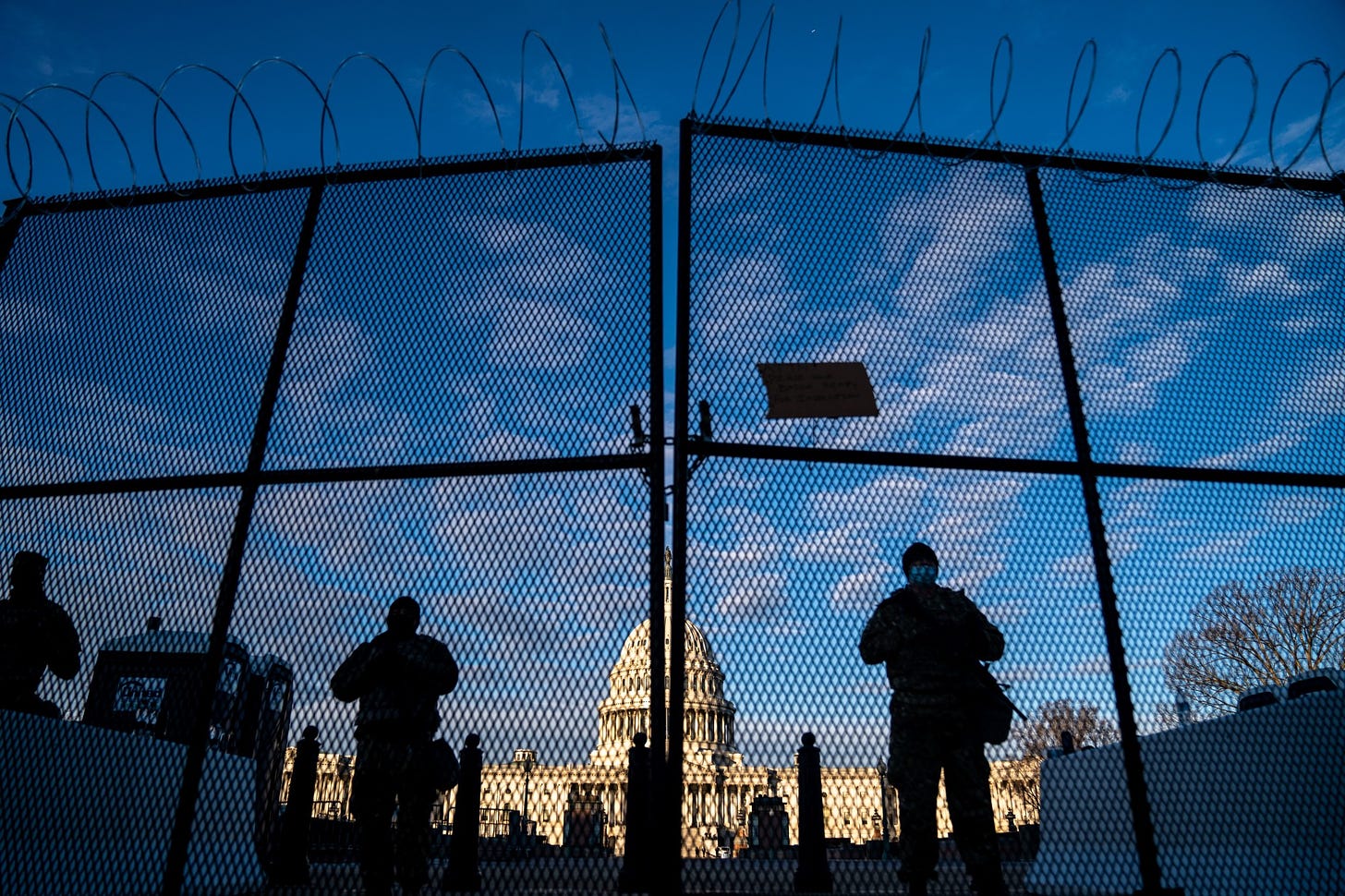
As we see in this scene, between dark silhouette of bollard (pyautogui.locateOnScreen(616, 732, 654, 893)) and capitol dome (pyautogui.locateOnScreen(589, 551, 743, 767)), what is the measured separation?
0.17 meters

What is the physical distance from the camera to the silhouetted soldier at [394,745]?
3994 millimetres

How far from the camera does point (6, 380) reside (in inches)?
179

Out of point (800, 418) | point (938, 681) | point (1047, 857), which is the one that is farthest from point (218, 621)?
point (1047, 857)

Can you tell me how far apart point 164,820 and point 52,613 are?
136 cm

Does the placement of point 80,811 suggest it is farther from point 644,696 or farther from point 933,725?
point 933,725

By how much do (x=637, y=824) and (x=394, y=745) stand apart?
1326mm

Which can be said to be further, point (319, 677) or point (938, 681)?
point (938, 681)

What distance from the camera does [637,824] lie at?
412 cm

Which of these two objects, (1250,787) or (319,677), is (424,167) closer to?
(319,677)

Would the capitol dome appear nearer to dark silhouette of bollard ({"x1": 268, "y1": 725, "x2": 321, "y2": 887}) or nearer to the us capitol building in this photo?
the us capitol building

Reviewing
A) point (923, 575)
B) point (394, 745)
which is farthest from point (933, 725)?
point (394, 745)

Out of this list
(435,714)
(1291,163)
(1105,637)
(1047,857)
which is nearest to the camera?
(1105,637)

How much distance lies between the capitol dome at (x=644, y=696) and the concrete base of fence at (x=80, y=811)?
210cm

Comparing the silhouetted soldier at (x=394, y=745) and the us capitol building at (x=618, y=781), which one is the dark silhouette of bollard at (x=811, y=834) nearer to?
the us capitol building at (x=618, y=781)
